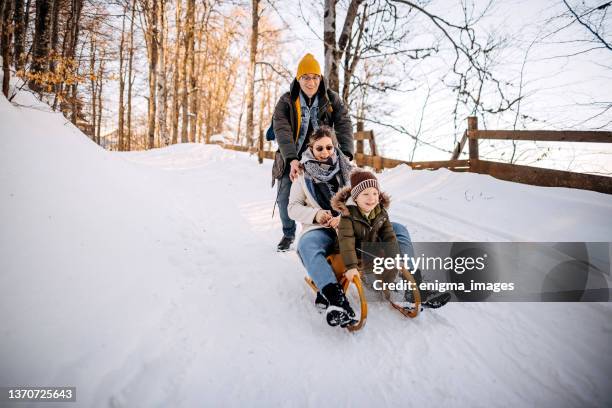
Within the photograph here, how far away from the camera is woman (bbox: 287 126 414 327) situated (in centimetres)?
198

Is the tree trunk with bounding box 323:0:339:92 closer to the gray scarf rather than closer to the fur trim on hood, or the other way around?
the gray scarf

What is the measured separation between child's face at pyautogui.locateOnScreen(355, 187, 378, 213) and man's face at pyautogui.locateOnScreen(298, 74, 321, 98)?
4.68 feet

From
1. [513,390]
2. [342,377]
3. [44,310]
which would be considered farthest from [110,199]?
[513,390]

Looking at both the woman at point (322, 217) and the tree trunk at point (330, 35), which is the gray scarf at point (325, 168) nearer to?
the woman at point (322, 217)

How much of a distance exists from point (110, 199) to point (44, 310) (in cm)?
162

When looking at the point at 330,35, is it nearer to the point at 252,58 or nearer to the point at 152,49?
the point at 252,58

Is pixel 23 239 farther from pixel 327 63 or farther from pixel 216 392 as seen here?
pixel 327 63

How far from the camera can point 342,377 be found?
1.69 m

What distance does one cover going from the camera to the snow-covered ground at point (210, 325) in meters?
1.55

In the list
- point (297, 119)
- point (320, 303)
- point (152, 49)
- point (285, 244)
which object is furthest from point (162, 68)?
point (320, 303)

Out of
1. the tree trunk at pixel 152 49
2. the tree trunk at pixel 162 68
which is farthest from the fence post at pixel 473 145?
the tree trunk at pixel 152 49

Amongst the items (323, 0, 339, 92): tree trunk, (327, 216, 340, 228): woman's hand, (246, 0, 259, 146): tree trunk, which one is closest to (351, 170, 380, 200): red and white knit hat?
(327, 216, 340, 228): woman's hand

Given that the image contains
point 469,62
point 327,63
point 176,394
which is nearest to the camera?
point 176,394

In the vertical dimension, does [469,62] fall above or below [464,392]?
above
